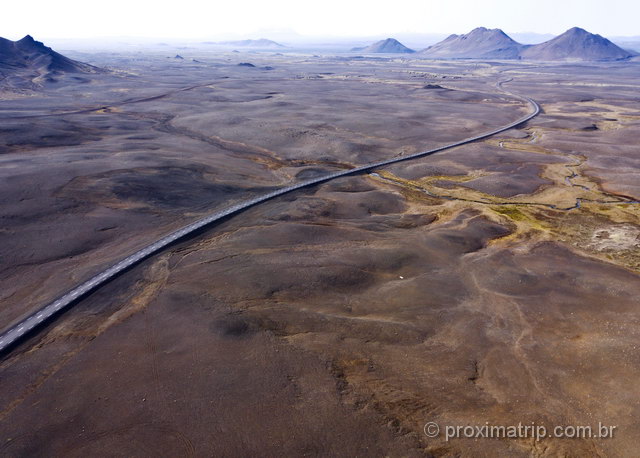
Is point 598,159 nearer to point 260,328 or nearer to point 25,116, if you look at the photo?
point 260,328

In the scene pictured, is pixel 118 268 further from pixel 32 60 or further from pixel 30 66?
pixel 32 60

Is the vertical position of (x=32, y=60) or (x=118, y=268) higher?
(x=32, y=60)

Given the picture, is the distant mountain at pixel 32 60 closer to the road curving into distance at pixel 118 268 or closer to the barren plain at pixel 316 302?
the barren plain at pixel 316 302

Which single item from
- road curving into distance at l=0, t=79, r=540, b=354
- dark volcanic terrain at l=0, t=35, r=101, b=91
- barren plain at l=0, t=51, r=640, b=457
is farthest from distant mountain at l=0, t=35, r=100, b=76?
road curving into distance at l=0, t=79, r=540, b=354

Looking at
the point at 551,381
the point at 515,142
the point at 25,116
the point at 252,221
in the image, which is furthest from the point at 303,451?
the point at 25,116

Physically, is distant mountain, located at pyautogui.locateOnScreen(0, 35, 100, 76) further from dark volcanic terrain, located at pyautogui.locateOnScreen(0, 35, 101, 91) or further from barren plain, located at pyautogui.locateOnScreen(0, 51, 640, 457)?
barren plain, located at pyautogui.locateOnScreen(0, 51, 640, 457)

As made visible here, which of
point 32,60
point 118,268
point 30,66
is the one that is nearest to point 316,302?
point 118,268
